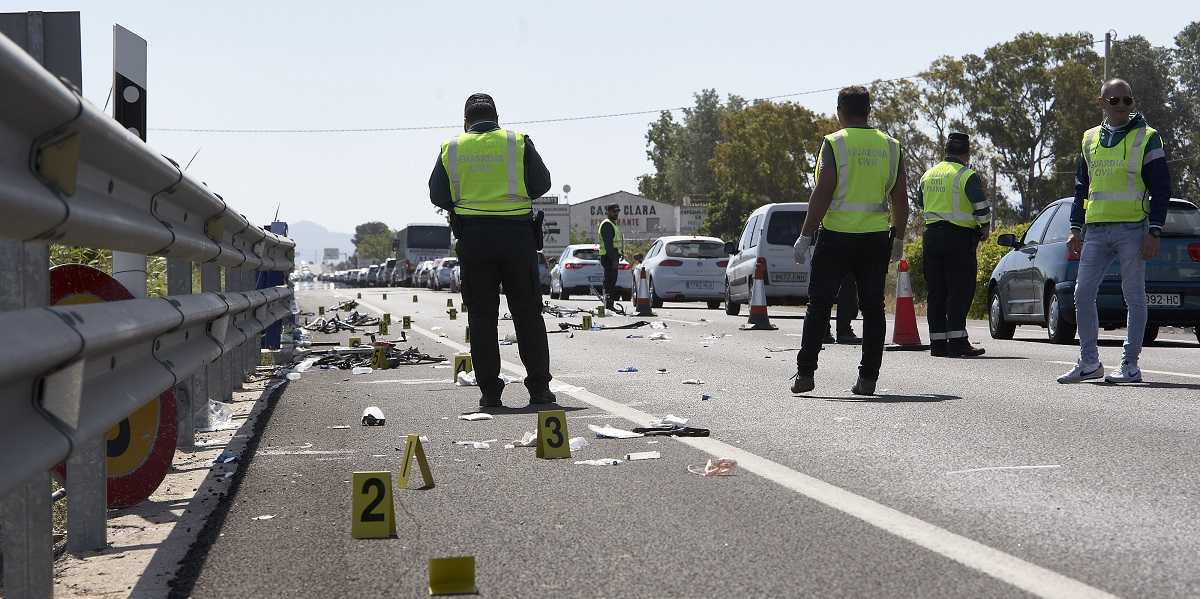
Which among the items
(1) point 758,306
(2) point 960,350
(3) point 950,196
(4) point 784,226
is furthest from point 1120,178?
(4) point 784,226

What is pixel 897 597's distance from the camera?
12.6 ft

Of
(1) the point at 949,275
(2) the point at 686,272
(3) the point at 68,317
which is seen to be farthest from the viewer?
(2) the point at 686,272

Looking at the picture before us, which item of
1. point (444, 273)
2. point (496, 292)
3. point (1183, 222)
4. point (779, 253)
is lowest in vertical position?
point (496, 292)

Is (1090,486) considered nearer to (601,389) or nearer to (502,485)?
(502,485)

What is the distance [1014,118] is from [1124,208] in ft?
177

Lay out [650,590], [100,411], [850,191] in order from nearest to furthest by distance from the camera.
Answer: [100,411] → [650,590] → [850,191]

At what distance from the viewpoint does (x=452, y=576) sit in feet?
13.1

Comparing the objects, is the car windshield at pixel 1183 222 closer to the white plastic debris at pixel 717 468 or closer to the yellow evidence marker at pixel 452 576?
the white plastic debris at pixel 717 468

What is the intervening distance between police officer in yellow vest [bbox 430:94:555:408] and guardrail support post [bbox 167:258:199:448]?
2.15 meters

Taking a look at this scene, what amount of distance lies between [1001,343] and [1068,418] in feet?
25.4

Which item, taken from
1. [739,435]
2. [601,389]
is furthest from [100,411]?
[601,389]

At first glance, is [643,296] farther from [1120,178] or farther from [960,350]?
[1120,178]

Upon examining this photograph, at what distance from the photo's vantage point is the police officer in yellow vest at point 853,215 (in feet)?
31.8

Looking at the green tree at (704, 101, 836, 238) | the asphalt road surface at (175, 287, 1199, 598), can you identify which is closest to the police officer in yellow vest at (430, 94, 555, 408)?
the asphalt road surface at (175, 287, 1199, 598)
